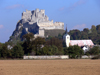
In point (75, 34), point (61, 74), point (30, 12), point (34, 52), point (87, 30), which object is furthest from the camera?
point (30, 12)

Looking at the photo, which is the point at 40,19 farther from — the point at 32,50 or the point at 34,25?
the point at 32,50

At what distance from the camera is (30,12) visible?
184250 millimetres

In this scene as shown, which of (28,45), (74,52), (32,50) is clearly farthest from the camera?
(28,45)

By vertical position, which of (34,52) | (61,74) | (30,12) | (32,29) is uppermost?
(30,12)

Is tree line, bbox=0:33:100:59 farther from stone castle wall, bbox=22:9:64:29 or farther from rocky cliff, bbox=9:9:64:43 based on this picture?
stone castle wall, bbox=22:9:64:29

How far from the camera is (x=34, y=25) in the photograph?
16050cm

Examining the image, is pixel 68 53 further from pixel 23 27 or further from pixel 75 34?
pixel 23 27

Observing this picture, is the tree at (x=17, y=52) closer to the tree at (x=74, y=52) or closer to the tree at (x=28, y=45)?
the tree at (x=28, y=45)

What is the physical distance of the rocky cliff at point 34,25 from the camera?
6181 inches

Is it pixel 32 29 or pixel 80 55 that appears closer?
pixel 80 55

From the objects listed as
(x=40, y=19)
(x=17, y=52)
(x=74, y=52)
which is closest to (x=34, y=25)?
(x=40, y=19)

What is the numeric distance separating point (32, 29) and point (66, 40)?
61574 millimetres

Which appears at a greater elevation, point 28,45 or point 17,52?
point 28,45

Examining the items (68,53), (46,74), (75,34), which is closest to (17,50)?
(68,53)
